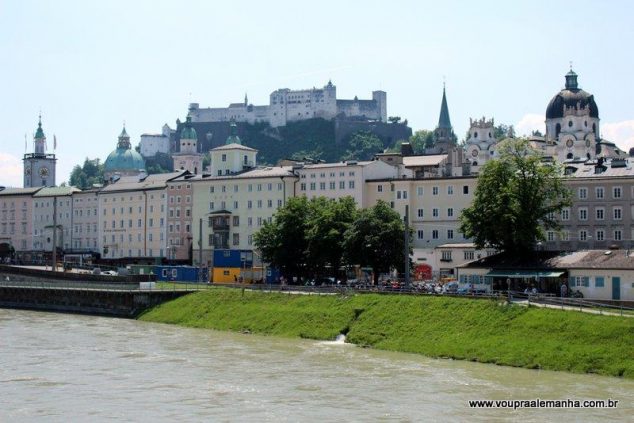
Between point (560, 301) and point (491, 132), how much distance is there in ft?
338

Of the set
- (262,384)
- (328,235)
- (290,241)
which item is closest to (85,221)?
(290,241)

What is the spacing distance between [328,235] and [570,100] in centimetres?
9370

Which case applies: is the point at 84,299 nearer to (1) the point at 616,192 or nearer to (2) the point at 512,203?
(2) the point at 512,203

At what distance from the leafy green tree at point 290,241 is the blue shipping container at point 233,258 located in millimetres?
4017

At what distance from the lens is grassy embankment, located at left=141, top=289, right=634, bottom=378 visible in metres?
48.6

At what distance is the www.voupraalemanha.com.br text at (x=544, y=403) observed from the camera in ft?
128

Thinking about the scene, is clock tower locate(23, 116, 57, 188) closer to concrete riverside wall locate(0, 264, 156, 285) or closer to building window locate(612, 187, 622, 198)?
concrete riverside wall locate(0, 264, 156, 285)

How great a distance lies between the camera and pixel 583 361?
4744 centimetres

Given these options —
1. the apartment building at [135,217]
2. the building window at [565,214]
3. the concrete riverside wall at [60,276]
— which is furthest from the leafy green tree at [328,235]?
the apartment building at [135,217]

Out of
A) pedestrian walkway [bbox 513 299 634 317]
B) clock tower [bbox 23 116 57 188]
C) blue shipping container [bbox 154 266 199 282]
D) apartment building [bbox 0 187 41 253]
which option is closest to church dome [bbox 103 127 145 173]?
clock tower [bbox 23 116 57 188]

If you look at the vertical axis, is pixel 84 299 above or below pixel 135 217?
below

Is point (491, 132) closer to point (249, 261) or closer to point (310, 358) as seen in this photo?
point (249, 261)

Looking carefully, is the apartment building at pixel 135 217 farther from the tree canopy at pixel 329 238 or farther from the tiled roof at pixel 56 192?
the tree canopy at pixel 329 238

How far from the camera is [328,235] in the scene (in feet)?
280
